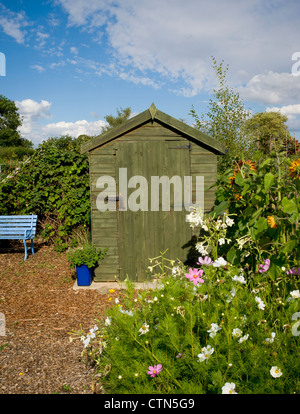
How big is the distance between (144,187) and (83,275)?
1760 millimetres

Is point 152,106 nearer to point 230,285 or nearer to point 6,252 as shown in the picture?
point 230,285

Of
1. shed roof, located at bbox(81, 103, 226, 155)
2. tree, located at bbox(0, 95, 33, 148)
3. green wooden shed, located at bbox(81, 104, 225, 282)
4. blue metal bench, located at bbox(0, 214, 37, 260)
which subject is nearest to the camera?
shed roof, located at bbox(81, 103, 226, 155)

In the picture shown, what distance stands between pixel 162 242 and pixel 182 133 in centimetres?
181

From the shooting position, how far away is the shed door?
5.27 metres

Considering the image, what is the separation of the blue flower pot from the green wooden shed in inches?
11.8

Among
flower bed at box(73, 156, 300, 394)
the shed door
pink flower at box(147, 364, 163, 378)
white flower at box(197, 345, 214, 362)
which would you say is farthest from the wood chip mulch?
white flower at box(197, 345, 214, 362)

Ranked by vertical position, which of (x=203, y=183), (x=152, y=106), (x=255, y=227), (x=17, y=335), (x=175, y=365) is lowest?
(x=17, y=335)

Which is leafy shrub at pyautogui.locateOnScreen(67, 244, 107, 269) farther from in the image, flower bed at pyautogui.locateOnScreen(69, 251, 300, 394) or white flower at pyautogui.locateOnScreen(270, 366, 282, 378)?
white flower at pyautogui.locateOnScreen(270, 366, 282, 378)

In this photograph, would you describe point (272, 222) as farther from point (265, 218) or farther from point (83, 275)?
point (83, 275)

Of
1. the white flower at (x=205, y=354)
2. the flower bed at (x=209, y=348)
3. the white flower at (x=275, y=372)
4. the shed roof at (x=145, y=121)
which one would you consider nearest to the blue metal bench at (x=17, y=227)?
the shed roof at (x=145, y=121)

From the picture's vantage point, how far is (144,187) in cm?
532

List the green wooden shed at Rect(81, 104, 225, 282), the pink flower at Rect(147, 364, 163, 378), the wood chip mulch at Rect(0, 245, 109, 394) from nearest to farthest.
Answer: the pink flower at Rect(147, 364, 163, 378)
the wood chip mulch at Rect(0, 245, 109, 394)
the green wooden shed at Rect(81, 104, 225, 282)

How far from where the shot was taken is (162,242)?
539 cm
